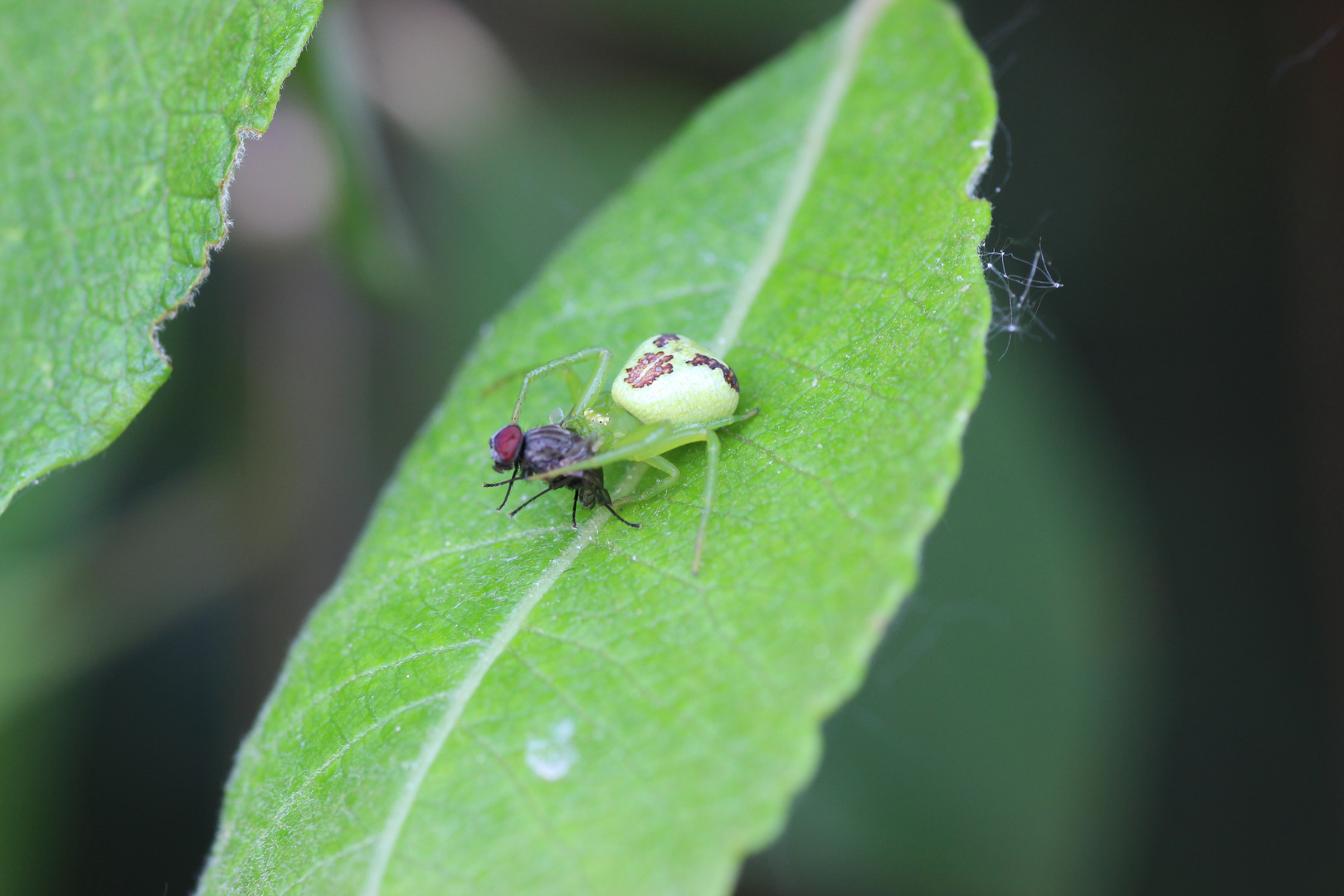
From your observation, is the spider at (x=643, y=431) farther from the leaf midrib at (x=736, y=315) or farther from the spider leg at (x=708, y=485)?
the leaf midrib at (x=736, y=315)

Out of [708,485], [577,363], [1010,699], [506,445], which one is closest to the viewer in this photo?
[708,485]

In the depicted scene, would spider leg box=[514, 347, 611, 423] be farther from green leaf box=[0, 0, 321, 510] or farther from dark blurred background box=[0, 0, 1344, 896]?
dark blurred background box=[0, 0, 1344, 896]

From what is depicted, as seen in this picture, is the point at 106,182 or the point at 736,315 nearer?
the point at 106,182

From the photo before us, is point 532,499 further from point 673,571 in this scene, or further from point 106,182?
point 106,182

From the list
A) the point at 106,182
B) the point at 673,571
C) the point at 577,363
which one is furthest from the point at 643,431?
the point at 106,182

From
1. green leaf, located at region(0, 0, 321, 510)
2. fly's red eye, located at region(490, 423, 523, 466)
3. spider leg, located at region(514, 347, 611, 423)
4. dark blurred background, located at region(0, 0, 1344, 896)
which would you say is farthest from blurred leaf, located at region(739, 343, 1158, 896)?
green leaf, located at region(0, 0, 321, 510)
